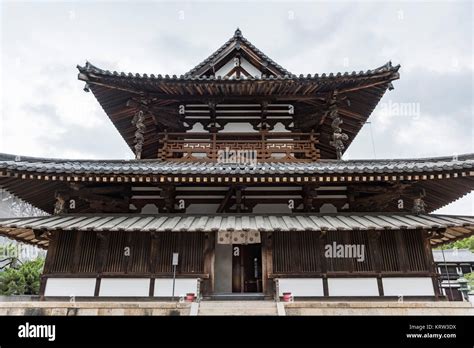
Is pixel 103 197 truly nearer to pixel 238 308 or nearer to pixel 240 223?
pixel 240 223

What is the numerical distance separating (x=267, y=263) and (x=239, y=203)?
224 centimetres

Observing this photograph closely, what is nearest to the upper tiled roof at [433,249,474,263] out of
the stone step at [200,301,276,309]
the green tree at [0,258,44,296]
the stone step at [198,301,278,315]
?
the stone step at [200,301,276,309]

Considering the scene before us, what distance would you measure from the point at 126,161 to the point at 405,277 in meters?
10.4

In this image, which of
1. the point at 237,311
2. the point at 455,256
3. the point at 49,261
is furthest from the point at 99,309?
the point at 455,256

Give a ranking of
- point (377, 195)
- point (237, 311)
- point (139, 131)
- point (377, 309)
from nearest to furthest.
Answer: point (237, 311) → point (377, 309) → point (377, 195) → point (139, 131)

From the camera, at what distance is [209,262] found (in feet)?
31.0

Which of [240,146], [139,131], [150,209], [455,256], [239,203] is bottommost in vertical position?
[150,209]

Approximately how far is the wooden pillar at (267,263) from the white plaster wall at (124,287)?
12.1ft

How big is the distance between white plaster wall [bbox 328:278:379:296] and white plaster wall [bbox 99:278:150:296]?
580cm

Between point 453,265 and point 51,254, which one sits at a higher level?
point 453,265

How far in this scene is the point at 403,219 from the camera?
30.8ft

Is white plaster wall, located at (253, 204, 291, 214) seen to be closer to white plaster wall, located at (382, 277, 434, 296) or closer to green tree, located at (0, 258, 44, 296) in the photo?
white plaster wall, located at (382, 277, 434, 296)

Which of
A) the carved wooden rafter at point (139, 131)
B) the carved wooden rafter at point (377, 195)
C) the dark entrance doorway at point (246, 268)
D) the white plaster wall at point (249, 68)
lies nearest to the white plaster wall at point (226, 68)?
the white plaster wall at point (249, 68)
